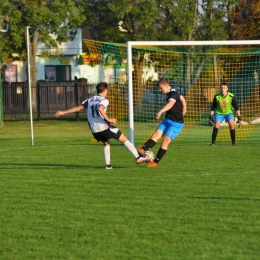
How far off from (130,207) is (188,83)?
19.9 meters

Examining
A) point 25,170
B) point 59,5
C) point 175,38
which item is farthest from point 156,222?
point 59,5

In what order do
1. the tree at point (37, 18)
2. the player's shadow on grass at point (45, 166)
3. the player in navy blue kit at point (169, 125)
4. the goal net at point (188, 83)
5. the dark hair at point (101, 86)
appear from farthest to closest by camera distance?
the tree at point (37, 18)
the goal net at point (188, 83)
the player's shadow on grass at point (45, 166)
the player in navy blue kit at point (169, 125)
the dark hair at point (101, 86)

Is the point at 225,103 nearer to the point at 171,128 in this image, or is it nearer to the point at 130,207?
the point at 171,128

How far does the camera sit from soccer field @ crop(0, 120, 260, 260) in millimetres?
7184

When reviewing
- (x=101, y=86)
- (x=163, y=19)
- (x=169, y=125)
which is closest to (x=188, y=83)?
(x=163, y=19)

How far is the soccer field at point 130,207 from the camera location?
23.6 ft

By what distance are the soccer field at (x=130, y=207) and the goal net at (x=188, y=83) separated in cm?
635

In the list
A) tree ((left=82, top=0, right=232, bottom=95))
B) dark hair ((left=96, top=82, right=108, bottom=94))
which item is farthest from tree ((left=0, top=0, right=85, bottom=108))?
dark hair ((left=96, top=82, right=108, bottom=94))

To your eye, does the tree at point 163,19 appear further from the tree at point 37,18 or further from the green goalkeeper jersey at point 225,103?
the green goalkeeper jersey at point 225,103

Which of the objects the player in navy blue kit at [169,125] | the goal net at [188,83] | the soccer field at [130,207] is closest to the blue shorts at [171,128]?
the player in navy blue kit at [169,125]

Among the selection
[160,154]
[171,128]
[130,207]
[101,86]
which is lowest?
[130,207]

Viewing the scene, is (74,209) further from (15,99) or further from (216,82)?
(15,99)

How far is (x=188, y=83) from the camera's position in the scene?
95.7ft

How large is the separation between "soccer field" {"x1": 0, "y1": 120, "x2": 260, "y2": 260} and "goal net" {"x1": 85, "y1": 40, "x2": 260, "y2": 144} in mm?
6348
